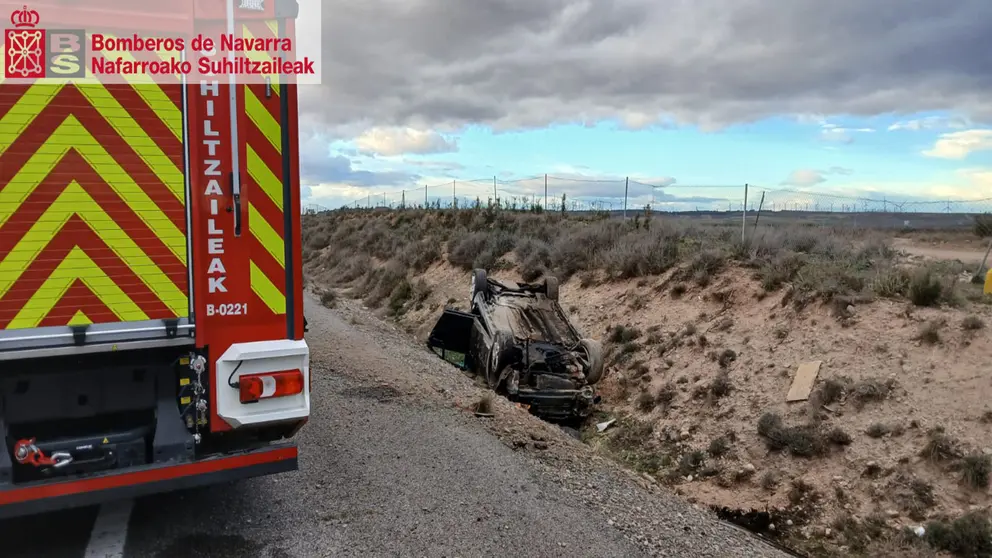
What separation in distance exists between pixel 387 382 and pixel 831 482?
16.9ft

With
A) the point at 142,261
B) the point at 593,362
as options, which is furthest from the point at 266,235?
the point at 593,362

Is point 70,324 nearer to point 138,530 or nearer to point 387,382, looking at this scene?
point 138,530

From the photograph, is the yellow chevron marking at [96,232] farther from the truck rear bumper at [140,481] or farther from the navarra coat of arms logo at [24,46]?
the truck rear bumper at [140,481]

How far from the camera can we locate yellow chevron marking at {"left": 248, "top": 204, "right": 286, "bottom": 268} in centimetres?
383

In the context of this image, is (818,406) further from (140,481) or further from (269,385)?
(140,481)

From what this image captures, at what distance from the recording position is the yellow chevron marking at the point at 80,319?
346 centimetres

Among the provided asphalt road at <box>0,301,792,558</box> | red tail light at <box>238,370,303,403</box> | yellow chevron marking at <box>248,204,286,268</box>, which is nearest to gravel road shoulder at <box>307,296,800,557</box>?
asphalt road at <box>0,301,792,558</box>

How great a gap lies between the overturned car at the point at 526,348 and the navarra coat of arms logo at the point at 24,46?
22.6 feet

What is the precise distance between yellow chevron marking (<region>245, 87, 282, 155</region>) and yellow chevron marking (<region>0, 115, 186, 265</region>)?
0.73 m

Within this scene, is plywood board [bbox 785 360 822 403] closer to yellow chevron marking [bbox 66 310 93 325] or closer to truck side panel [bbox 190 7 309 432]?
truck side panel [bbox 190 7 309 432]

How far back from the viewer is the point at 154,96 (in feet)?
11.8

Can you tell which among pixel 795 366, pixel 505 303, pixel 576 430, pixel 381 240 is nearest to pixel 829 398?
pixel 795 366

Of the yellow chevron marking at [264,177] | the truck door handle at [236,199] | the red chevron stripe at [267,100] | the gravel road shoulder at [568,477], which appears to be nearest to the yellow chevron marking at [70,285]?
the truck door handle at [236,199]

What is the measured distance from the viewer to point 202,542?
3996 millimetres
